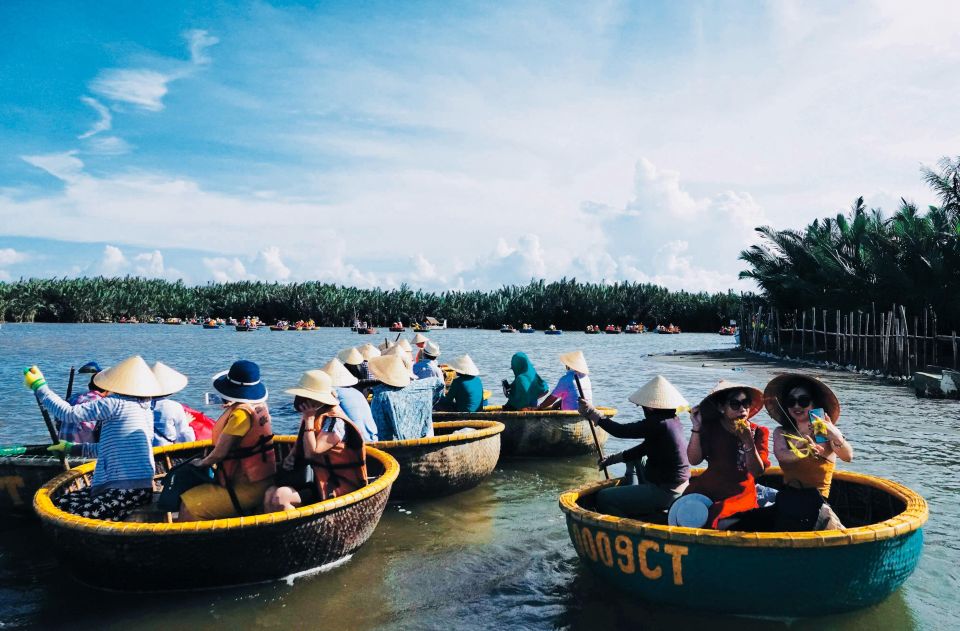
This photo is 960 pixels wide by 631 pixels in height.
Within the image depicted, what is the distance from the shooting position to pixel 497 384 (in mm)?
22734

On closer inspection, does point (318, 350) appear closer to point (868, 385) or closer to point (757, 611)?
point (868, 385)

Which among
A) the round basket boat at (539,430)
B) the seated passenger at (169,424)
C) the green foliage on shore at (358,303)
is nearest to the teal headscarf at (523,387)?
the round basket boat at (539,430)

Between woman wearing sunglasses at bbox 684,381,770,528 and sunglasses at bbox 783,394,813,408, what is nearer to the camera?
sunglasses at bbox 783,394,813,408

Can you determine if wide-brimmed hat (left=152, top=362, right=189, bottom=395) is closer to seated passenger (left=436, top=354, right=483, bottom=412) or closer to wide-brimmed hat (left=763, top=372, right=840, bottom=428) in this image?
seated passenger (left=436, top=354, right=483, bottom=412)

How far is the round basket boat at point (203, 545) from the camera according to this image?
5047mm

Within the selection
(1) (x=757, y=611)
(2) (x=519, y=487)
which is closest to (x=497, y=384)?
(2) (x=519, y=487)

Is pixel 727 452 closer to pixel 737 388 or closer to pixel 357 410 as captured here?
pixel 737 388

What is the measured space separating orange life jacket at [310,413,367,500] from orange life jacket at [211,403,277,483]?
0.47 meters

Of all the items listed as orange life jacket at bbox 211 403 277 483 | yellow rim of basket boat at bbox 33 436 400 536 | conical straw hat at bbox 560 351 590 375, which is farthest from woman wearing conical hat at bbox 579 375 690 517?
conical straw hat at bbox 560 351 590 375

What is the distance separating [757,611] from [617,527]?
1.01 metres

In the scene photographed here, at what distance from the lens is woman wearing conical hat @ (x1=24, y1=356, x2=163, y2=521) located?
5867 mm

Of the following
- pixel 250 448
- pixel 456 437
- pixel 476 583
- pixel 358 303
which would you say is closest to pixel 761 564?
pixel 476 583

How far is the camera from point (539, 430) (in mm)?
9844

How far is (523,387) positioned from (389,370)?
2.92 meters
